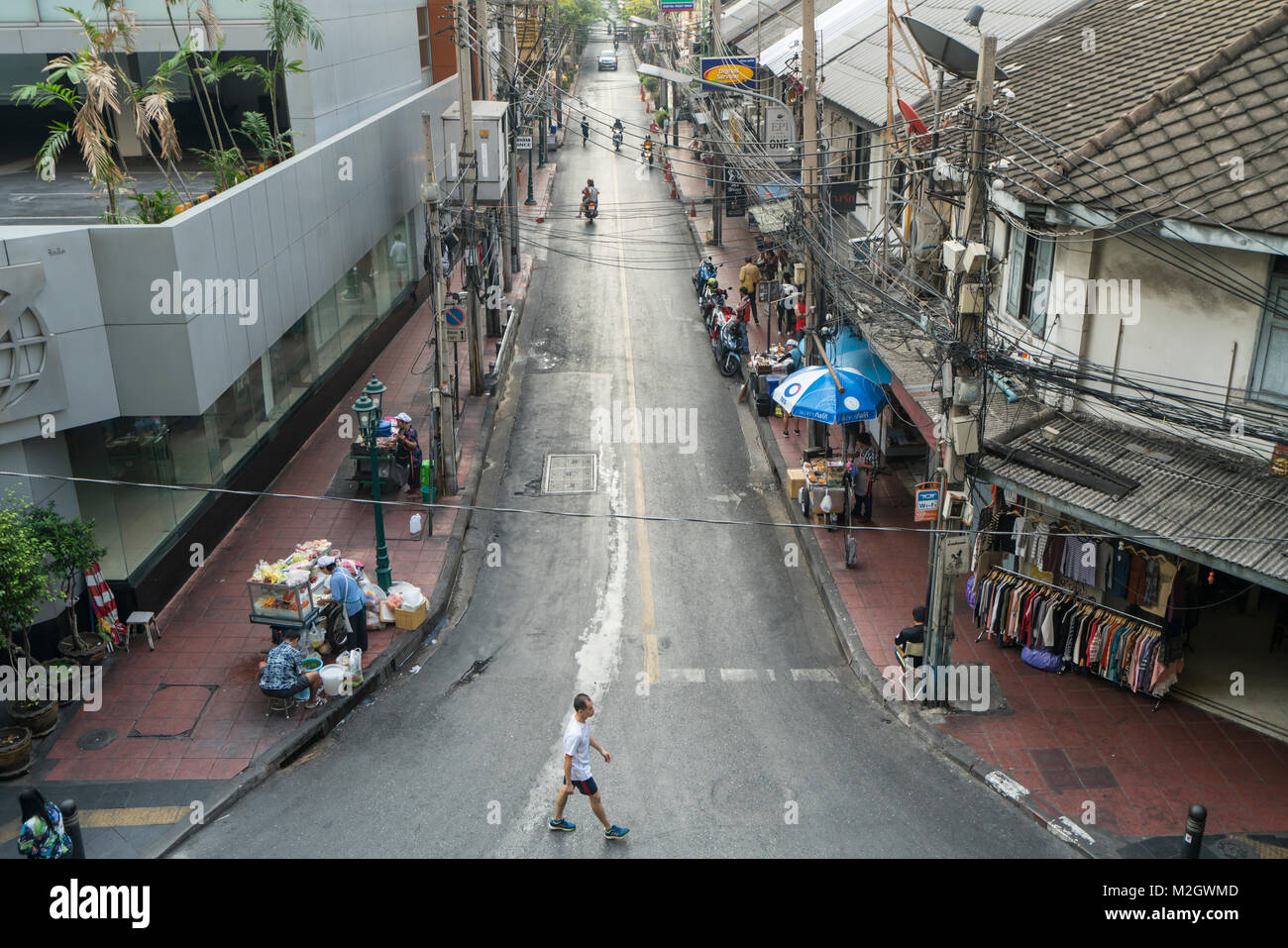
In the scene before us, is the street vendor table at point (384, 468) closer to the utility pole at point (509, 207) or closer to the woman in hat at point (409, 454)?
the woman in hat at point (409, 454)

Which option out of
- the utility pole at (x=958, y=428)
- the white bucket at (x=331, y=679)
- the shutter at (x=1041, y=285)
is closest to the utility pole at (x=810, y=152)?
the shutter at (x=1041, y=285)

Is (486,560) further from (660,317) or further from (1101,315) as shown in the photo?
(660,317)

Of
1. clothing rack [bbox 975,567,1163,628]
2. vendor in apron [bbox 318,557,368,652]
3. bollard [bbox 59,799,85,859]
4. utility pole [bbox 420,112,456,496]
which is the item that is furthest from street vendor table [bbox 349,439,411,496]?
clothing rack [bbox 975,567,1163,628]

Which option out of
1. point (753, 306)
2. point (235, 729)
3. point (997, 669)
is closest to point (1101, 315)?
point (997, 669)

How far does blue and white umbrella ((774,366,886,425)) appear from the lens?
1864 cm

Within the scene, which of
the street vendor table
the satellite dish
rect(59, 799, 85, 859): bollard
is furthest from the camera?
the street vendor table

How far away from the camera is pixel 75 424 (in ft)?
47.8

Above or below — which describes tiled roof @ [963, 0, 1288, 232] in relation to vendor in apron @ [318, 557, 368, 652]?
above

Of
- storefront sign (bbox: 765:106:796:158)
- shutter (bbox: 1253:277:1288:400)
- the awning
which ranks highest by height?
storefront sign (bbox: 765:106:796:158)

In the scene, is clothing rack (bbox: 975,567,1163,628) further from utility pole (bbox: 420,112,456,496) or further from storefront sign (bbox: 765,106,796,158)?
storefront sign (bbox: 765,106,796,158)

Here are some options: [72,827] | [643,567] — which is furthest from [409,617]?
[72,827]

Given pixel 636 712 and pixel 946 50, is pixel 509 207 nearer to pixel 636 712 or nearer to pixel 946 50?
pixel 946 50

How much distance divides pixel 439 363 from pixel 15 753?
963 centimetres

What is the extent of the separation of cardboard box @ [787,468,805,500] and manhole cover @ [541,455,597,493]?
3.75 m
